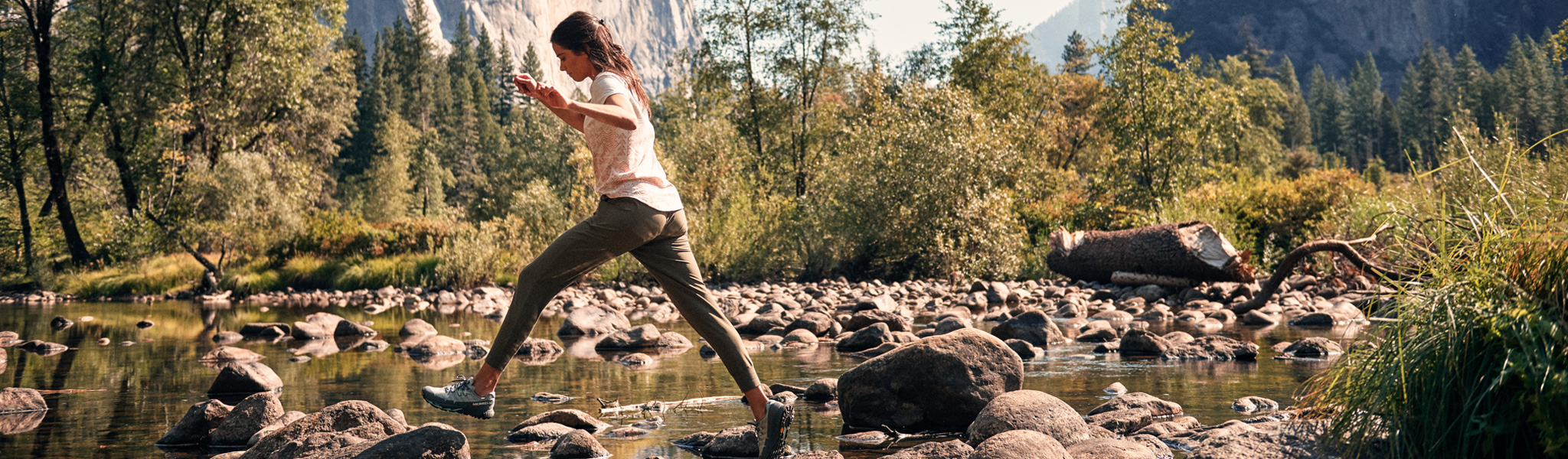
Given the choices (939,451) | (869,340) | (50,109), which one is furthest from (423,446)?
(50,109)

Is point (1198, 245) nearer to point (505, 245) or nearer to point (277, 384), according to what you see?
point (277, 384)

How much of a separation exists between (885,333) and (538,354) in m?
3.06

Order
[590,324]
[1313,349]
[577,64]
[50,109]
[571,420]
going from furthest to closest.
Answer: [50,109]
[590,324]
[1313,349]
[571,420]
[577,64]

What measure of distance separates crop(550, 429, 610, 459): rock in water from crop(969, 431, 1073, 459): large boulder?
5.18ft

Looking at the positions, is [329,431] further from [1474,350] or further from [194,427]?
[1474,350]

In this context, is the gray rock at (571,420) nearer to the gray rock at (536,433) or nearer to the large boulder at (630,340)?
the gray rock at (536,433)

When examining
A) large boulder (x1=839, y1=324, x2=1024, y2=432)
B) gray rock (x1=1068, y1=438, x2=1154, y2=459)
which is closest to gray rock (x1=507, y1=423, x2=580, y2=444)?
large boulder (x1=839, y1=324, x2=1024, y2=432)

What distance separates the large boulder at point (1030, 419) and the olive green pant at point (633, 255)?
40.4 inches

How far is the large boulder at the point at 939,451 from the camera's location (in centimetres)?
345

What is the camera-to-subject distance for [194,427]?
14.9 feet

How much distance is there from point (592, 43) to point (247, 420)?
2.49 m

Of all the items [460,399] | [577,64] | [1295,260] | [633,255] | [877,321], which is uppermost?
[577,64]

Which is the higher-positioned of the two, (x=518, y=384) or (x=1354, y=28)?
A: (x=1354, y=28)

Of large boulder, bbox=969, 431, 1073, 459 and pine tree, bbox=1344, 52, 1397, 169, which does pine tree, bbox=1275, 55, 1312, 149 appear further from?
large boulder, bbox=969, 431, 1073, 459
